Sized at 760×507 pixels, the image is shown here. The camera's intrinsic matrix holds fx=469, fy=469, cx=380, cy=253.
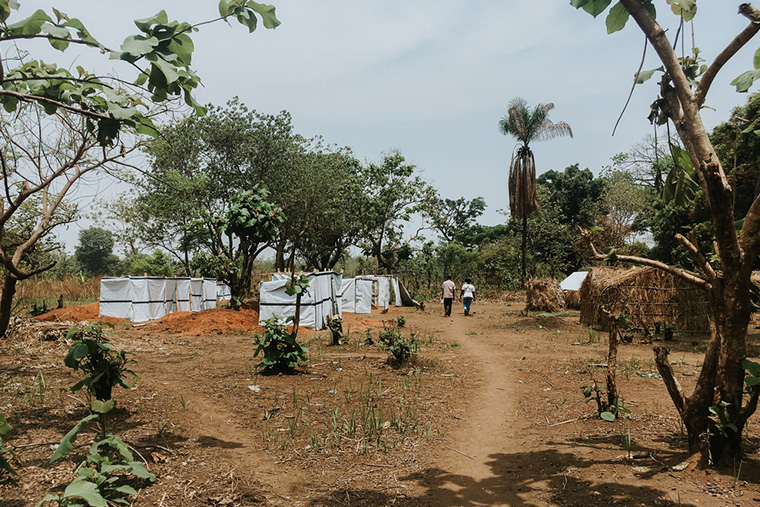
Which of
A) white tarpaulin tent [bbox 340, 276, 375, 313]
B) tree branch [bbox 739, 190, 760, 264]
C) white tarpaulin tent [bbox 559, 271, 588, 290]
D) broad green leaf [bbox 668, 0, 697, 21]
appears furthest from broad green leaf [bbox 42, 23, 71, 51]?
white tarpaulin tent [bbox 559, 271, 588, 290]

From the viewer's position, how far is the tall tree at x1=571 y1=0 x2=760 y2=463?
305 cm

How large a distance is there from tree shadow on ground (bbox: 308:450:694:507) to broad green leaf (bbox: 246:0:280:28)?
3.08 metres

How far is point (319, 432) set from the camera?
4.59 meters

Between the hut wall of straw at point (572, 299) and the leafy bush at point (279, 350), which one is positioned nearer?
the leafy bush at point (279, 350)

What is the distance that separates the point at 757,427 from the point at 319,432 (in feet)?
13.5

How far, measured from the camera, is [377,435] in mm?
4426

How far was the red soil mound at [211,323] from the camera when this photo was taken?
1391cm

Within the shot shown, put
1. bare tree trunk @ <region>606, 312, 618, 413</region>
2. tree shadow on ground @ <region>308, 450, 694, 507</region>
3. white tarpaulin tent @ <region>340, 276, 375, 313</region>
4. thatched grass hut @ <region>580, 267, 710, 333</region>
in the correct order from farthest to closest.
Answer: white tarpaulin tent @ <region>340, 276, 375, 313</region>
thatched grass hut @ <region>580, 267, 710, 333</region>
bare tree trunk @ <region>606, 312, 618, 413</region>
tree shadow on ground @ <region>308, 450, 694, 507</region>

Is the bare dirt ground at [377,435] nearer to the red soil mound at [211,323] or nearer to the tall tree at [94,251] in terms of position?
the red soil mound at [211,323]

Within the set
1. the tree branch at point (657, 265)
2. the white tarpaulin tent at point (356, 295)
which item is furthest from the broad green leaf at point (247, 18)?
the white tarpaulin tent at point (356, 295)

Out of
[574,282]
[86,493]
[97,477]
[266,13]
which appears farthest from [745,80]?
[574,282]

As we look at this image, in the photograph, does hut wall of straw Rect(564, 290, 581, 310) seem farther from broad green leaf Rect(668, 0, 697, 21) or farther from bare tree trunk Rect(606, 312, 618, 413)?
broad green leaf Rect(668, 0, 697, 21)

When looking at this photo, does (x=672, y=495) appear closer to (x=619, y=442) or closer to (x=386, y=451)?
(x=619, y=442)

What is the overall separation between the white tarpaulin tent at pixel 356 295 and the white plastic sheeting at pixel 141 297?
676cm
